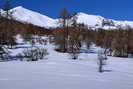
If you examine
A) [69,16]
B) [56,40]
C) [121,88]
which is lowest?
[121,88]

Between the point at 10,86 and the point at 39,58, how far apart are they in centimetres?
1899

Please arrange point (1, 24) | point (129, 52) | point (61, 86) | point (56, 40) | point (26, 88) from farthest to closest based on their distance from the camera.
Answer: point (129, 52) < point (56, 40) < point (1, 24) < point (61, 86) < point (26, 88)

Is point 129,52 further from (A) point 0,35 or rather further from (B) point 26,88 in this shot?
(B) point 26,88

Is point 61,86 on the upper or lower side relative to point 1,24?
lower

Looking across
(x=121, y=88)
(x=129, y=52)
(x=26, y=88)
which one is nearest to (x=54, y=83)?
(x=26, y=88)

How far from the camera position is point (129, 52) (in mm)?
53969

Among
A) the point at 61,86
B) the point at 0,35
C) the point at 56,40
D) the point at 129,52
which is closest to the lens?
the point at 61,86

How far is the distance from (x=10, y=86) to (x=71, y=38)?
38629 millimetres

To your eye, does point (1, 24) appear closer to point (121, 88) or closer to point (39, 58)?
point (39, 58)

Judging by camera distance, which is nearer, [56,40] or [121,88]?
[121,88]

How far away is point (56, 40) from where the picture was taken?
49.1 meters

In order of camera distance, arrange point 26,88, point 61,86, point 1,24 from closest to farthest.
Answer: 1. point 26,88
2. point 61,86
3. point 1,24

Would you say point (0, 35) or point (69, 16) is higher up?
point (69, 16)

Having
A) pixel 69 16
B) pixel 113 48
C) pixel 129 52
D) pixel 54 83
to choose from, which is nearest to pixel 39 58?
pixel 54 83
